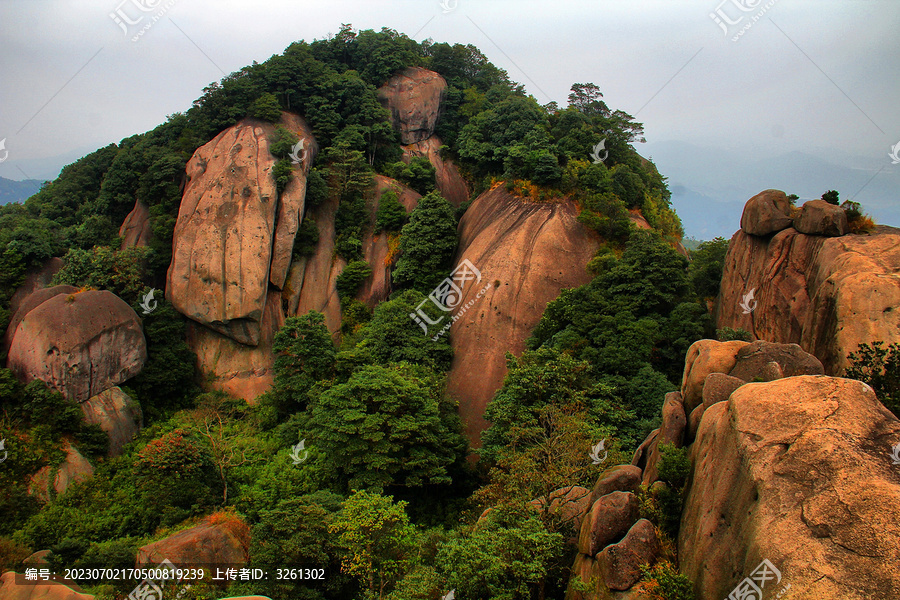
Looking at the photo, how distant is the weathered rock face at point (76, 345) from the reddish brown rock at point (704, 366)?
21.6 m

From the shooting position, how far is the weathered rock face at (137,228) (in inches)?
1075

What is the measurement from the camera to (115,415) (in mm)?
21312

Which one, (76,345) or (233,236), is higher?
(233,236)

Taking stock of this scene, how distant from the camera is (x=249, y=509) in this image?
17406 millimetres

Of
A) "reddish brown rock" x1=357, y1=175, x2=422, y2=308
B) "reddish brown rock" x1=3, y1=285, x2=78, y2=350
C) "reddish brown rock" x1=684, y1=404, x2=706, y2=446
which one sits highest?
"reddish brown rock" x1=357, y1=175, x2=422, y2=308

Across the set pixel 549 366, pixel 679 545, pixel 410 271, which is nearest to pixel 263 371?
pixel 410 271

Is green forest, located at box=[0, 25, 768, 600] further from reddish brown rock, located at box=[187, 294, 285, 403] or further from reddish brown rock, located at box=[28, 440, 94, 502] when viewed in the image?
reddish brown rock, located at box=[187, 294, 285, 403]

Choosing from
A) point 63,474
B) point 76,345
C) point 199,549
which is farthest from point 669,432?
point 76,345

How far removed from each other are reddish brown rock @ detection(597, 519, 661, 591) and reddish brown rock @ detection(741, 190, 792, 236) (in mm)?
11452

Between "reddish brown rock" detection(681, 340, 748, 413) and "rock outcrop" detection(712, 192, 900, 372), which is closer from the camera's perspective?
"reddish brown rock" detection(681, 340, 748, 413)

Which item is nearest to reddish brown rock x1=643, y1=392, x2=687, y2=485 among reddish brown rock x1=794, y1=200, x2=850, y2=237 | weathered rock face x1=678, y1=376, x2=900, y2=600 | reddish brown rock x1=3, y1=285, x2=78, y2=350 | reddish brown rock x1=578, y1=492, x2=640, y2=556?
reddish brown rock x1=578, y1=492, x2=640, y2=556

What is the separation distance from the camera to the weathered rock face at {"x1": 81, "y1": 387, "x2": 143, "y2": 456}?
20781 millimetres

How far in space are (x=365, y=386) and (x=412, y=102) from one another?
898 inches

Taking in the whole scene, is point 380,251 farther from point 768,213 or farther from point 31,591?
point 31,591
